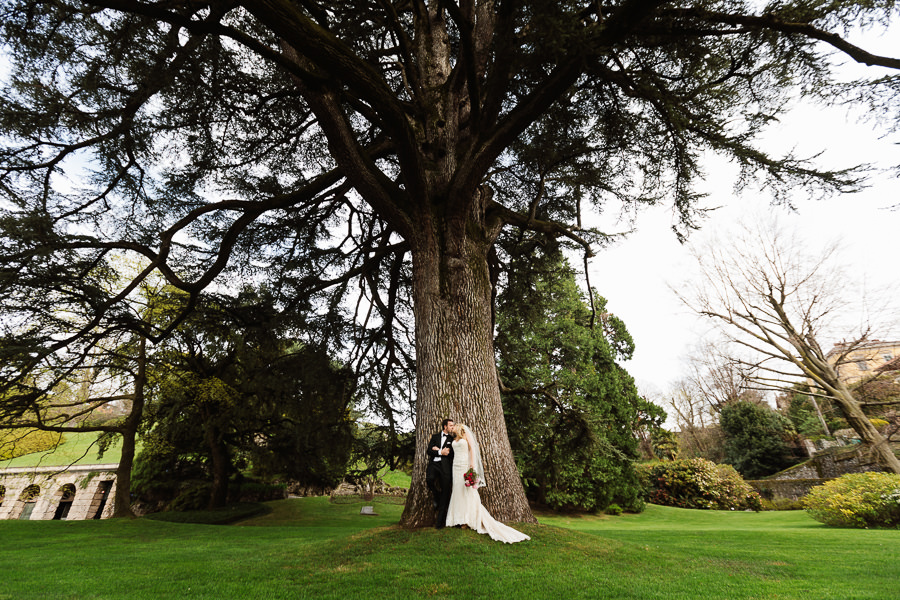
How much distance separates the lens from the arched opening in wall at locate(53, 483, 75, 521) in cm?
1891

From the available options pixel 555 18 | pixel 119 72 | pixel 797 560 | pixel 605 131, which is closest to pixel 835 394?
pixel 797 560

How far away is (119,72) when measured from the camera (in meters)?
5.33

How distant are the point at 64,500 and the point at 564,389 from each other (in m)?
26.6

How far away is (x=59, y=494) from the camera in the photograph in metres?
19.7

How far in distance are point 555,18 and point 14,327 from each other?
7.35 metres

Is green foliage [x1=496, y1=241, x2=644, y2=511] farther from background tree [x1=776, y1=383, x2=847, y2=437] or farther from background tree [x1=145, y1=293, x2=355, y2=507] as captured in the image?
background tree [x1=776, y1=383, x2=847, y2=437]

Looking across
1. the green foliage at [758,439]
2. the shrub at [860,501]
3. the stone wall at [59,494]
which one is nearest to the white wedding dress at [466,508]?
the shrub at [860,501]

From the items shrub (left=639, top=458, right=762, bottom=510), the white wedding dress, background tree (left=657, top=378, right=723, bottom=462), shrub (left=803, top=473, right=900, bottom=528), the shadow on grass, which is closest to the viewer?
the white wedding dress

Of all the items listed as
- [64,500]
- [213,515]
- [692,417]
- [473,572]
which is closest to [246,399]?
[213,515]

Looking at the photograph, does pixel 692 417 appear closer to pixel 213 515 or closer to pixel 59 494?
pixel 213 515

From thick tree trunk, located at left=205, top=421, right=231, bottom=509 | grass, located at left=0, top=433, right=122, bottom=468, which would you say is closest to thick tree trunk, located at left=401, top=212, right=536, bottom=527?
thick tree trunk, located at left=205, top=421, right=231, bottom=509

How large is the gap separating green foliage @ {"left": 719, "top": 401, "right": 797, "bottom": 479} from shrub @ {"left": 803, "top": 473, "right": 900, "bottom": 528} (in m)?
10.9

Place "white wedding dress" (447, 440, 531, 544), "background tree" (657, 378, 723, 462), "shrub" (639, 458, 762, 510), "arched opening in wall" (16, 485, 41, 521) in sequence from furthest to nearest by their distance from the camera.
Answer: "background tree" (657, 378, 723, 462), "arched opening in wall" (16, 485, 41, 521), "shrub" (639, 458, 762, 510), "white wedding dress" (447, 440, 531, 544)

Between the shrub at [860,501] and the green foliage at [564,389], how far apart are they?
4743 millimetres
